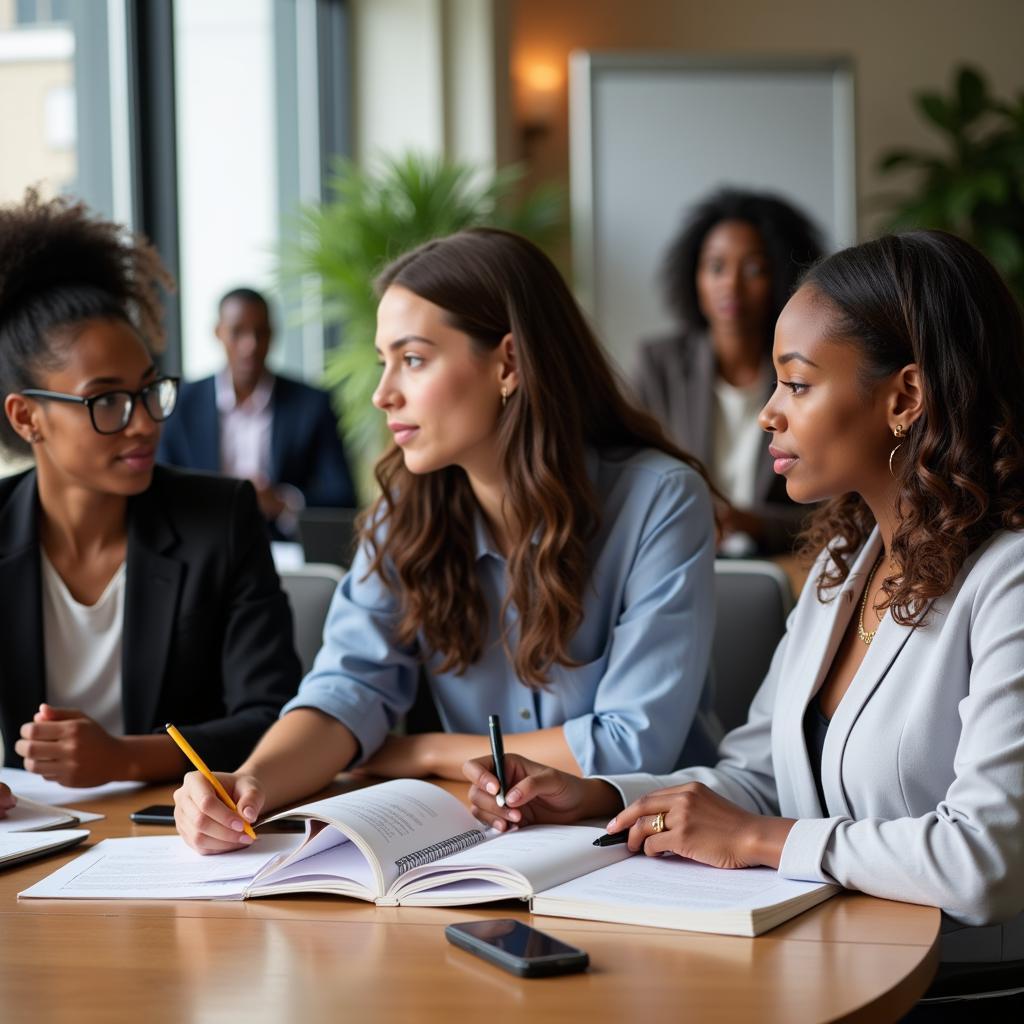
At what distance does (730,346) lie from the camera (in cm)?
420

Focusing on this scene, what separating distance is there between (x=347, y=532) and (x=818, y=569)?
5.60 feet

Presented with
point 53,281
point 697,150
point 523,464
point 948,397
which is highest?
point 697,150

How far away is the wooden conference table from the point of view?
42.0 inches

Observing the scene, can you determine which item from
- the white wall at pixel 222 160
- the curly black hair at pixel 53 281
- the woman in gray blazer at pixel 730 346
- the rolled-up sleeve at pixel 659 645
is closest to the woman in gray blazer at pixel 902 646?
the rolled-up sleeve at pixel 659 645

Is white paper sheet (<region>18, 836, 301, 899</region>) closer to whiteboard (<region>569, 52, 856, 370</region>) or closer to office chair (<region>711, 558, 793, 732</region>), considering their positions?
office chair (<region>711, 558, 793, 732</region>)

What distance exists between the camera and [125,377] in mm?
2154

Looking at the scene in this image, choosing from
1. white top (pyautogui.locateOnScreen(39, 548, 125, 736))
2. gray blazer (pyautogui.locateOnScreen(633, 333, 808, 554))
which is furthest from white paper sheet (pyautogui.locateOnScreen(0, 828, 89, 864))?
gray blazer (pyautogui.locateOnScreen(633, 333, 808, 554))

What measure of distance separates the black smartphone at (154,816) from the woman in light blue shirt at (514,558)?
0.69 feet

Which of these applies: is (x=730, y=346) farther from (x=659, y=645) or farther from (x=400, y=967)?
(x=400, y=967)

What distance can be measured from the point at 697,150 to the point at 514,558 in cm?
499

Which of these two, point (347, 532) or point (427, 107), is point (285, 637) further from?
point (427, 107)

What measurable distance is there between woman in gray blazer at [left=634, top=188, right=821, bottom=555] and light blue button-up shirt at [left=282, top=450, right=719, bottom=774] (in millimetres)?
1762

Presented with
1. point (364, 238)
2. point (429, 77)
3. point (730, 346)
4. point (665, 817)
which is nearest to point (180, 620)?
point (665, 817)

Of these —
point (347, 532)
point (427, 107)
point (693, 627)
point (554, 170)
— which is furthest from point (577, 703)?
point (554, 170)
